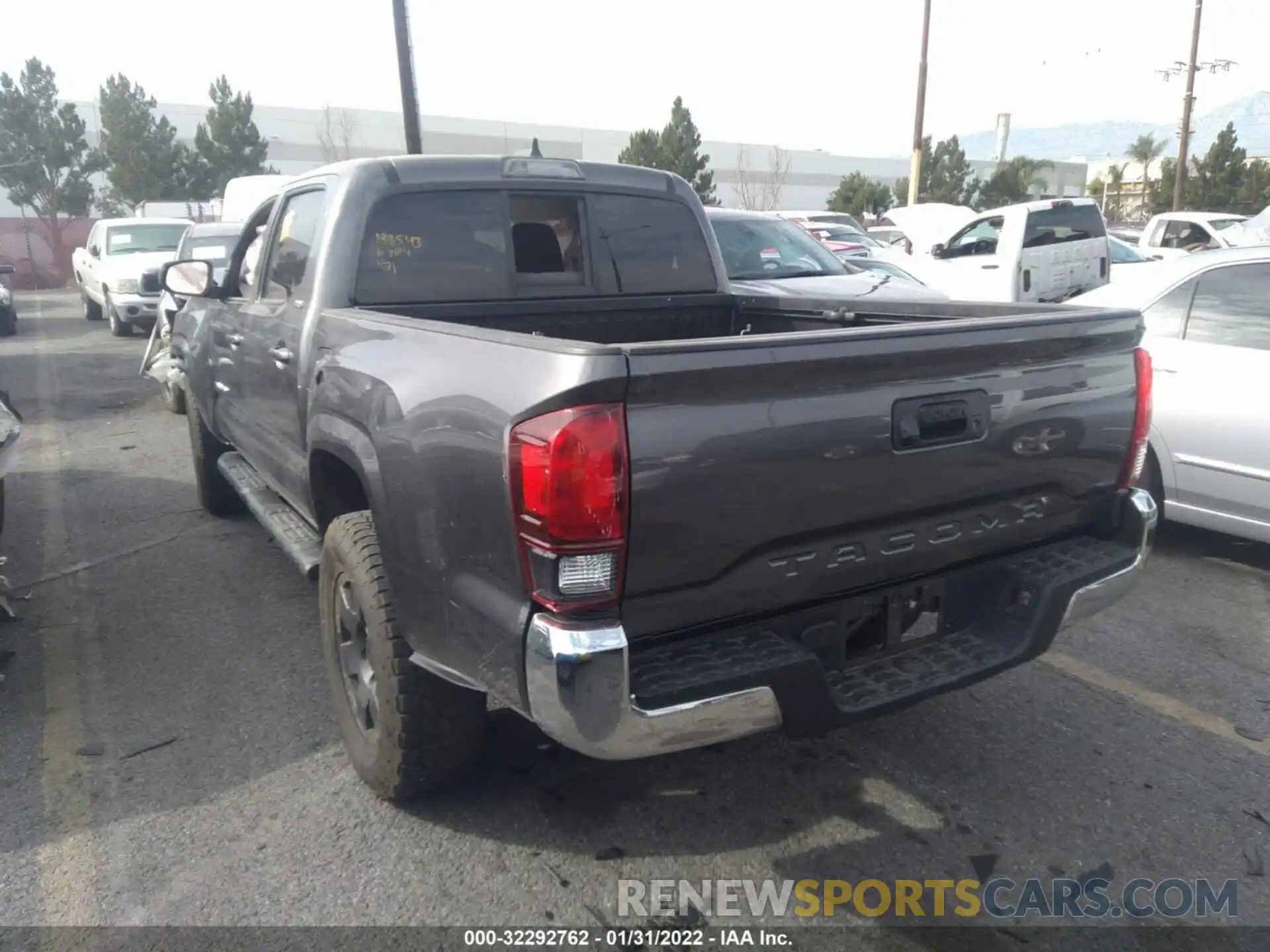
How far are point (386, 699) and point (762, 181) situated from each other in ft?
187

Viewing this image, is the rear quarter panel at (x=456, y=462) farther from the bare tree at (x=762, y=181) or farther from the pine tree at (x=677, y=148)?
the bare tree at (x=762, y=181)

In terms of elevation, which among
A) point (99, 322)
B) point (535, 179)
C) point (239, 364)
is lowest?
point (99, 322)

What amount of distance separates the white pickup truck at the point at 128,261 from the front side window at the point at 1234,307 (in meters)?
14.1

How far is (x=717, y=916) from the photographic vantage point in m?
2.72

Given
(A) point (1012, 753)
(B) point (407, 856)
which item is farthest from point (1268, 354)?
(B) point (407, 856)

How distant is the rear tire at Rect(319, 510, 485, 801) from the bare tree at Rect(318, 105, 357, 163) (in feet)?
157

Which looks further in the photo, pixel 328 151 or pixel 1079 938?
pixel 328 151

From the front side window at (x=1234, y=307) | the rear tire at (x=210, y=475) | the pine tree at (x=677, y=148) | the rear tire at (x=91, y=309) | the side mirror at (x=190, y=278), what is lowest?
the rear tire at (x=91, y=309)

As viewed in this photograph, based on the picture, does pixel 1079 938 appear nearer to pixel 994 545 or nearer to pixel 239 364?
pixel 994 545

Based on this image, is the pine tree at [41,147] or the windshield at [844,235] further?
the pine tree at [41,147]

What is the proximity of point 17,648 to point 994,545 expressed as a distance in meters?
4.13

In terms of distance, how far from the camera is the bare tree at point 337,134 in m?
47.4

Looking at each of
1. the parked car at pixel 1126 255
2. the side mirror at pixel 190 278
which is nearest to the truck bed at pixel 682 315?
the side mirror at pixel 190 278

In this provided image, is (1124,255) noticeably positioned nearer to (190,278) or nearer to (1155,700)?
(1155,700)
